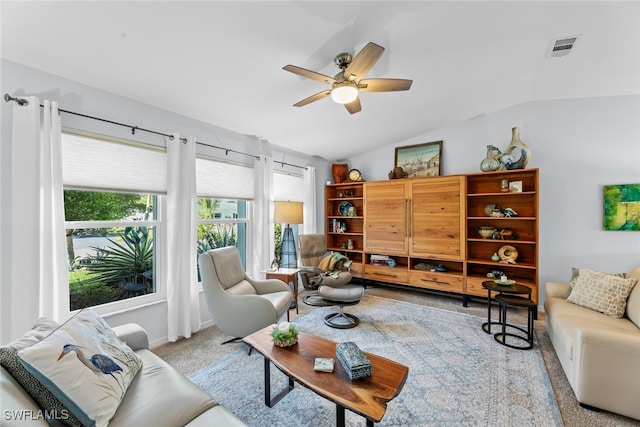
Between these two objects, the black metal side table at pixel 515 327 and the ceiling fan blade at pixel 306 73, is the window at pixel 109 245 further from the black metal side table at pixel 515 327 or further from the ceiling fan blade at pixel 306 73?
the black metal side table at pixel 515 327

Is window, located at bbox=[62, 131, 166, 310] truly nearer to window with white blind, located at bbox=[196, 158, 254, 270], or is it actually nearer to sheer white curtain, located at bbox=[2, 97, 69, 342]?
sheer white curtain, located at bbox=[2, 97, 69, 342]

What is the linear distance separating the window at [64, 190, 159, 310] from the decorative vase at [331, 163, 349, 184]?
3.15m

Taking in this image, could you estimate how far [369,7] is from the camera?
5.78 feet

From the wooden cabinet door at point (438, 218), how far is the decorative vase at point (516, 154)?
59cm

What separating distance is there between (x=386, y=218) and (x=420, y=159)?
115 cm

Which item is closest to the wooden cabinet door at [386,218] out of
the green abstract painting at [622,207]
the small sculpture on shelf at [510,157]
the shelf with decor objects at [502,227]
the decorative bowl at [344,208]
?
the decorative bowl at [344,208]

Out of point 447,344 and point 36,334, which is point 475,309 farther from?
A: point 36,334

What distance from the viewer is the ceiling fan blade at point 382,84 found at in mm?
2076

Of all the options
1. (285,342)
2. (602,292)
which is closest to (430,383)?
(285,342)

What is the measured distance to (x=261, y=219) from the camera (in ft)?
12.5

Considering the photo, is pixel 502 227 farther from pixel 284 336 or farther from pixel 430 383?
pixel 284 336

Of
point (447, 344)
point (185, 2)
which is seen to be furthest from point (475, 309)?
point (185, 2)

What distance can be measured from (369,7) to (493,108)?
9.94 ft

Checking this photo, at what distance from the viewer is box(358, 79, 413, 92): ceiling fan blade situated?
6.81ft
